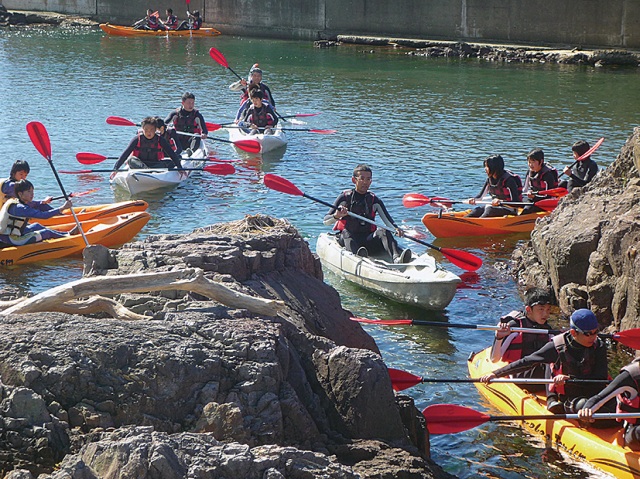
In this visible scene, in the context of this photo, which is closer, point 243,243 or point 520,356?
point 243,243

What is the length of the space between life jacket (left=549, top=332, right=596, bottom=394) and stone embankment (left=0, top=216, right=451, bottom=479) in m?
1.52

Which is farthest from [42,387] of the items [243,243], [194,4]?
[194,4]

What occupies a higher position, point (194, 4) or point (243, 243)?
point (194, 4)

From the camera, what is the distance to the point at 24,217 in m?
11.1

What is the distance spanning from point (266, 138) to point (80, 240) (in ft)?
22.0

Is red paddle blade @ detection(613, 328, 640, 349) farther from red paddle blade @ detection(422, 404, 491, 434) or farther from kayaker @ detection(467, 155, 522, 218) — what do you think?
kayaker @ detection(467, 155, 522, 218)

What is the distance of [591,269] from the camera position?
30.1 feet

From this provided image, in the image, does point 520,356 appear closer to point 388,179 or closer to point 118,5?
point 388,179

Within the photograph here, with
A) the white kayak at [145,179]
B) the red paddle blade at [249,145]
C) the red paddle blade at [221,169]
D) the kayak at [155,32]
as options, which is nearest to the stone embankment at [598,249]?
the red paddle blade at [221,169]

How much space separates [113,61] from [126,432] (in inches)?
1073

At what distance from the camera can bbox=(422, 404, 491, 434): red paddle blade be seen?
256 inches

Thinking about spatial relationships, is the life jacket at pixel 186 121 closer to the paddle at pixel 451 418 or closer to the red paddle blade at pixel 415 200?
the red paddle blade at pixel 415 200

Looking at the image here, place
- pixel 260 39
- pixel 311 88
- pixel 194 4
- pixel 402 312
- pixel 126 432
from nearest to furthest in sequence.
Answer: pixel 126 432
pixel 402 312
pixel 311 88
pixel 260 39
pixel 194 4

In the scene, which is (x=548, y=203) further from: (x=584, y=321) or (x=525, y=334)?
(x=584, y=321)
